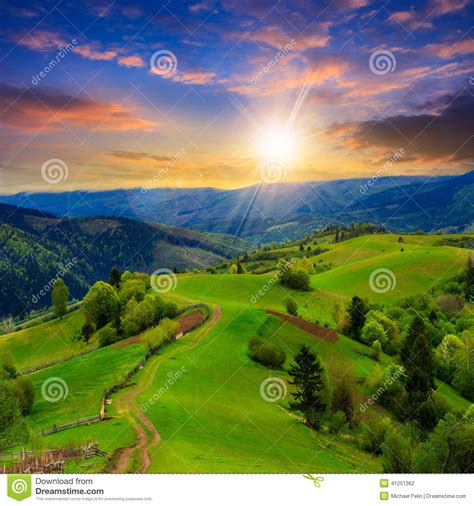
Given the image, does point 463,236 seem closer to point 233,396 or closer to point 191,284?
point 191,284

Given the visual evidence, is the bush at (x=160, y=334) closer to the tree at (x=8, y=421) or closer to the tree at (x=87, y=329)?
the tree at (x=8, y=421)

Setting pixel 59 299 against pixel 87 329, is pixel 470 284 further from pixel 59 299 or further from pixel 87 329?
pixel 59 299

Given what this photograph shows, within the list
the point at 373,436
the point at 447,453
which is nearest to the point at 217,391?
the point at 373,436

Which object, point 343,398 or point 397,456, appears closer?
point 397,456

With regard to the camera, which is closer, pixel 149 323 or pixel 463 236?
pixel 149 323

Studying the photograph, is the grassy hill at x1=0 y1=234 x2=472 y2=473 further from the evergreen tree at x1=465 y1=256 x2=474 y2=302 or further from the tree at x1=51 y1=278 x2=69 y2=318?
the evergreen tree at x1=465 y1=256 x2=474 y2=302
